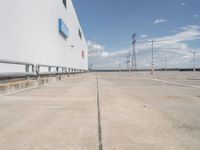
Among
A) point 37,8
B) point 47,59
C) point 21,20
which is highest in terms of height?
point 37,8

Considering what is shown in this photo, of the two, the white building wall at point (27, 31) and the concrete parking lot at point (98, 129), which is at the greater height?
the white building wall at point (27, 31)

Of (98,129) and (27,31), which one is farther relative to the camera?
(27,31)

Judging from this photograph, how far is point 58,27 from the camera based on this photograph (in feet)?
74.9

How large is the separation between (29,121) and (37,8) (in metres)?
13.2

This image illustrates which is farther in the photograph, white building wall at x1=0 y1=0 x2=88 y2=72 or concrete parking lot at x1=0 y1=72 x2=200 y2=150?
white building wall at x1=0 y1=0 x2=88 y2=72

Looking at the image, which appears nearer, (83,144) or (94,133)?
(83,144)

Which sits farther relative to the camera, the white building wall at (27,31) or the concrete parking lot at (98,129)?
the white building wall at (27,31)

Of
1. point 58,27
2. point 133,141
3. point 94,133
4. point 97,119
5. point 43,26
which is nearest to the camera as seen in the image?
point 133,141

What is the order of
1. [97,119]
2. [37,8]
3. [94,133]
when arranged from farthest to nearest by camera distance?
[37,8] → [97,119] → [94,133]

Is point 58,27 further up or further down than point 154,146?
further up

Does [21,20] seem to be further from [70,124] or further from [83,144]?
[83,144]

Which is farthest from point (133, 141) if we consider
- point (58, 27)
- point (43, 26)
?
point (58, 27)

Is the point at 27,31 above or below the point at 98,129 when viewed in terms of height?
above

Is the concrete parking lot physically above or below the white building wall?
below
